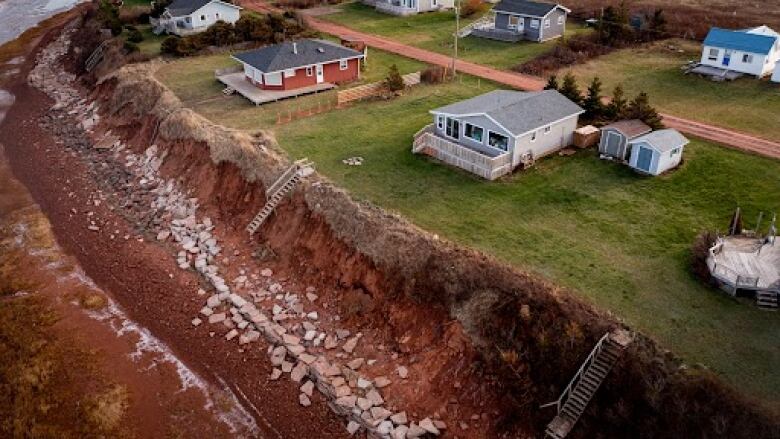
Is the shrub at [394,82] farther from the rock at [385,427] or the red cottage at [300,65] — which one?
the rock at [385,427]

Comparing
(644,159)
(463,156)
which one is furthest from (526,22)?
(463,156)

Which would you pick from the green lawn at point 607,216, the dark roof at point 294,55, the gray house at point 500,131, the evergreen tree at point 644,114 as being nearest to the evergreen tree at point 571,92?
the gray house at point 500,131

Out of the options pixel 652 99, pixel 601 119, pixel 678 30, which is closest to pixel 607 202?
pixel 601 119

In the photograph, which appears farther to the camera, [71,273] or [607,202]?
[71,273]

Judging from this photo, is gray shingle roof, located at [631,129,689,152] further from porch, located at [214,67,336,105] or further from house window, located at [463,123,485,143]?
porch, located at [214,67,336,105]

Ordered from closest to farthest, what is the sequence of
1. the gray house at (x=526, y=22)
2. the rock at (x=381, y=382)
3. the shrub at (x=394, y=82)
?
the rock at (x=381, y=382) < the shrub at (x=394, y=82) < the gray house at (x=526, y=22)

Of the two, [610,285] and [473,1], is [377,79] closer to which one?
[473,1]
